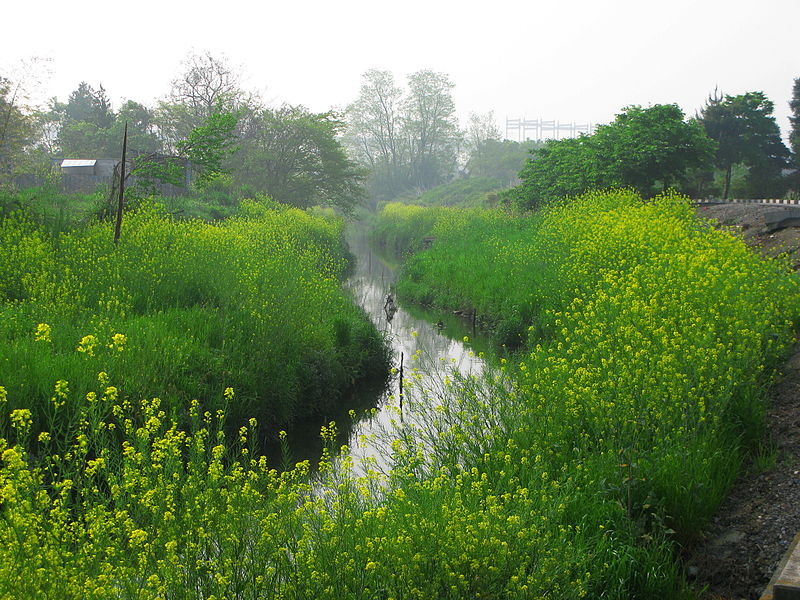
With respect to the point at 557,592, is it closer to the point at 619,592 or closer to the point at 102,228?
the point at 619,592

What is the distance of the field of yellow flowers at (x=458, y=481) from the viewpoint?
340 cm

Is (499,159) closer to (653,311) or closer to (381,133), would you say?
(381,133)

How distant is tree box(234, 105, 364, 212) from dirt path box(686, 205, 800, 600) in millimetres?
27127

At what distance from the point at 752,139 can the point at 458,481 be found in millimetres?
32184

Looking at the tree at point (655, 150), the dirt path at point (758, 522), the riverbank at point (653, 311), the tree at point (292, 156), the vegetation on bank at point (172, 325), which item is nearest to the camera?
the dirt path at point (758, 522)

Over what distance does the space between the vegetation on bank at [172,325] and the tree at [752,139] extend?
84.4 ft

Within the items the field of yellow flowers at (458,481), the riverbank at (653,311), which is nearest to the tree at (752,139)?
the riverbank at (653,311)

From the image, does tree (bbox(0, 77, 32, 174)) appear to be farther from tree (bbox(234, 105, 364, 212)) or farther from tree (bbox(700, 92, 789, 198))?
tree (bbox(700, 92, 789, 198))

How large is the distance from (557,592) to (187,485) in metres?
2.16

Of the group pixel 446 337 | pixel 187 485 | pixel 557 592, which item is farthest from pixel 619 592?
pixel 446 337

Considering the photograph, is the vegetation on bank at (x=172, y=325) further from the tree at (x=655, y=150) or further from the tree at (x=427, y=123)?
the tree at (x=427, y=123)

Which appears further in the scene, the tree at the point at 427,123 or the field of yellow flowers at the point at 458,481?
the tree at the point at 427,123

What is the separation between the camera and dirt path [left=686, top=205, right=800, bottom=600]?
437cm

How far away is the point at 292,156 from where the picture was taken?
31844 mm
